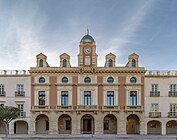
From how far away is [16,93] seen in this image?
1919 inches

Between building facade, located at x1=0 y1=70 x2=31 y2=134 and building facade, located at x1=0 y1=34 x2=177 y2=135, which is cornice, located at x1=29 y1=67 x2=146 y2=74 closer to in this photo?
building facade, located at x1=0 y1=34 x2=177 y2=135

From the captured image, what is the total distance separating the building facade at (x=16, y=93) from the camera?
48.2 meters

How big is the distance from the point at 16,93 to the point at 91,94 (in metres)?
12.4

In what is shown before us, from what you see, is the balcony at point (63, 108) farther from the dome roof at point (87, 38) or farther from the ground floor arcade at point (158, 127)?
the ground floor arcade at point (158, 127)

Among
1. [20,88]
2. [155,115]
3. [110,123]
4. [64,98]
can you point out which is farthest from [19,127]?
[155,115]

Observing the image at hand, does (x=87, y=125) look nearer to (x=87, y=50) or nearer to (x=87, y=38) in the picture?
(x=87, y=50)

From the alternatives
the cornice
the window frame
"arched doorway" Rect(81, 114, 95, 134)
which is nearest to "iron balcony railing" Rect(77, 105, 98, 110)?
"arched doorway" Rect(81, 114, 95, 134)

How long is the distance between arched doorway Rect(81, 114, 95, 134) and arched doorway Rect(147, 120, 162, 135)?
9698mm

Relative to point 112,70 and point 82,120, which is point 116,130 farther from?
point 112,70

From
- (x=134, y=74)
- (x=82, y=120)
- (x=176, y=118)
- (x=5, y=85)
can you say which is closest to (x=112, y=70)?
(x=134, y=74)

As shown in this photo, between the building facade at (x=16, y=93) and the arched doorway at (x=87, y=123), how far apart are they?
9195mm

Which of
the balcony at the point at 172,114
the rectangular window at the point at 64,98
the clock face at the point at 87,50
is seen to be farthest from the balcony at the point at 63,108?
the balcony at the point at 172,114

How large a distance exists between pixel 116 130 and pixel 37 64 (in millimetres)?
17296

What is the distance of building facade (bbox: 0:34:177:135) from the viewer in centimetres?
4800
